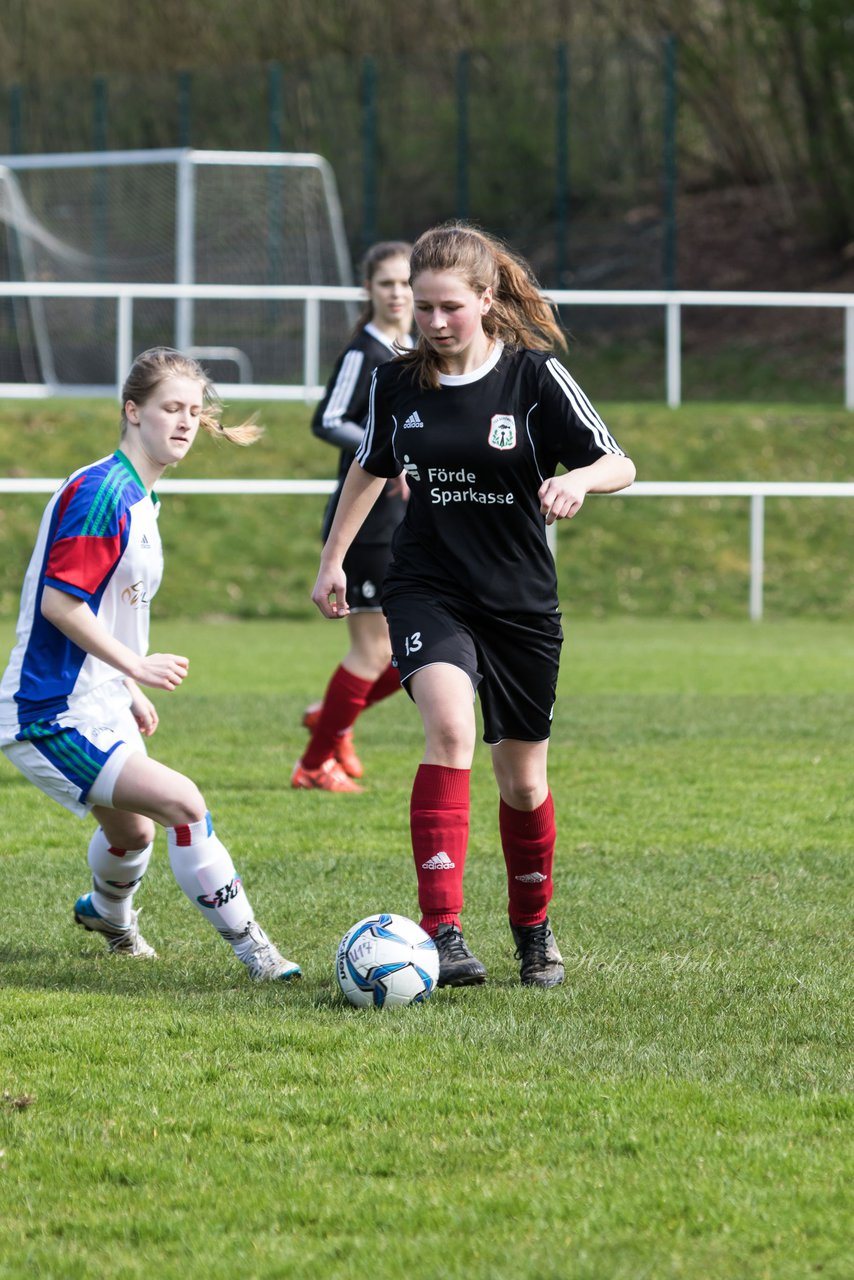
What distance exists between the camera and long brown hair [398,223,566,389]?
452 cm

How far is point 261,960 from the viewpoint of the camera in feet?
15.1

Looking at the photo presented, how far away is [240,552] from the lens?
54.3 ft

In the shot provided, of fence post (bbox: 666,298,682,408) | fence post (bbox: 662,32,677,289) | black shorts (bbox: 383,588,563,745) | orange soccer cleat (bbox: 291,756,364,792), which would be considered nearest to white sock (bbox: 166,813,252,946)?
black shorts (bbox: 383,588,563,745)

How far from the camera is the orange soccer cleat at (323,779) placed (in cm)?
775

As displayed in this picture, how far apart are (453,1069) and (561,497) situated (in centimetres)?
136

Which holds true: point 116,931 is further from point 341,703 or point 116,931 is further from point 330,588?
point 341,703

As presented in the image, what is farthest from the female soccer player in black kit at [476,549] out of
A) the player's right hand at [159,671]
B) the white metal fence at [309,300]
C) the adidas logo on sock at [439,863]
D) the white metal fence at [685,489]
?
the white metal fence at [309,300]

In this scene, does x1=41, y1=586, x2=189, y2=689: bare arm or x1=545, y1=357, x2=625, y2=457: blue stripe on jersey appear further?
x1=545, y1=357, x2=625, y2=457: blue stripe on jersey

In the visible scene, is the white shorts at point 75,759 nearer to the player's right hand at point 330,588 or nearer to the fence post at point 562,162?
the player's right hand at point 330,588

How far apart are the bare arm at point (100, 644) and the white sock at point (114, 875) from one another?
634mm

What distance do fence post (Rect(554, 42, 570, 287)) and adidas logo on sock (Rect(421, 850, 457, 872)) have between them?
67.9 ft

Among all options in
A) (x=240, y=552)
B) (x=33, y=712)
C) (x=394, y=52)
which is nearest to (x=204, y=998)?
(x=33, y=712)

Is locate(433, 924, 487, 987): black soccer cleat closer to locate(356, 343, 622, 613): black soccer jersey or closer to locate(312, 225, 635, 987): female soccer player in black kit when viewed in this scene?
locate(312, 225, 635, 987): female soccer player in black kit

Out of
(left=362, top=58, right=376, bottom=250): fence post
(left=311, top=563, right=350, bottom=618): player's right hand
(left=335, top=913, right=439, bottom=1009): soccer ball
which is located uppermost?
(left=362, top=58, right=376, bottom=250): fence post
